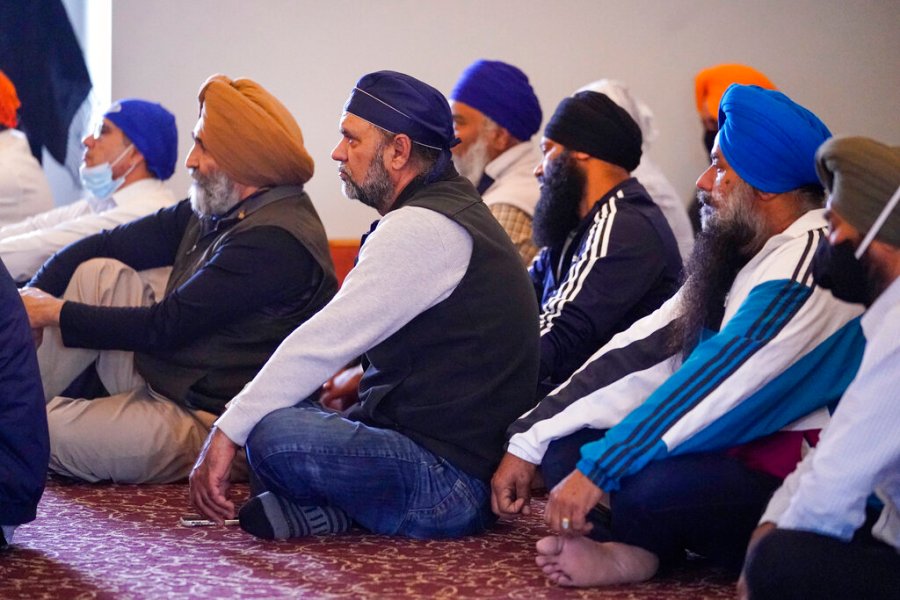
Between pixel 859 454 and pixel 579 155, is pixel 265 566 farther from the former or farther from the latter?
pixel 579 155

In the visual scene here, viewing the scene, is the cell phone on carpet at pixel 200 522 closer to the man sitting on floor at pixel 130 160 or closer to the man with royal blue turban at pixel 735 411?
the man with royal blue turban at pixel 735 411

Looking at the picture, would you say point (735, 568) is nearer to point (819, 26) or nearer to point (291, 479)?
point (291, 479)

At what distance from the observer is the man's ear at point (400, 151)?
11.0 ft

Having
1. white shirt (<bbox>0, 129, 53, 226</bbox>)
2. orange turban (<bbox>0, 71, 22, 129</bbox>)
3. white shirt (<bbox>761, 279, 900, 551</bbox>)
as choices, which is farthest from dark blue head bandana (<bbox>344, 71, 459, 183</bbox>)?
orange turban (<bbox>0, 71, 22, 129</bbox>)

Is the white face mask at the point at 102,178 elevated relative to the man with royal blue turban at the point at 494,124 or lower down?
lower down

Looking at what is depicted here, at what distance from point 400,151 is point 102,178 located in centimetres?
237

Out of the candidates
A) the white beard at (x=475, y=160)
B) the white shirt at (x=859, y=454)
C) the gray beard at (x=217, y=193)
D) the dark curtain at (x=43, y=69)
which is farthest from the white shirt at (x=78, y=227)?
the white shirt at (x=859, y=454)

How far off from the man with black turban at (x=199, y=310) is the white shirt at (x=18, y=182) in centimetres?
175

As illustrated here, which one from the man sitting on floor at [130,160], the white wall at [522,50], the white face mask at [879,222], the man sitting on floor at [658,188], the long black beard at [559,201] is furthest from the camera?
the white wall at [522,50]

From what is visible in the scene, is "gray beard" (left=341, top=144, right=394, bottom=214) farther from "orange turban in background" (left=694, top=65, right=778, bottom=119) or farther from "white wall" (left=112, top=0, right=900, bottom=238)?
"white wall" (left=112, top=0, right=900, bottom=238)

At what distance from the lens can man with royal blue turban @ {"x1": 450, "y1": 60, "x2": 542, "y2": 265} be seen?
17.9 feet

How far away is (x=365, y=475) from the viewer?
3109 millimetres

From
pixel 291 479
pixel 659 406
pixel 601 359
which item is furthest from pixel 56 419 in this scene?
pixel 659 406

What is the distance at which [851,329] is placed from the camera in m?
2.74
